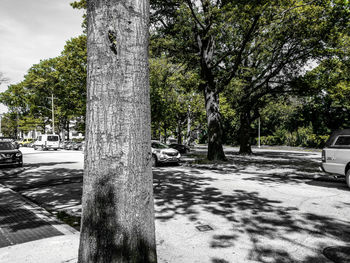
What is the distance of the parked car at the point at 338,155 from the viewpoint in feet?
26.9

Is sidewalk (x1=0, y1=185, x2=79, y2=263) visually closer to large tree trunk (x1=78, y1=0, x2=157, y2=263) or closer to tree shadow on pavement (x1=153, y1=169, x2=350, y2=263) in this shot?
large tree trunk (x1=78, y1=0, x2=157, y2=263)

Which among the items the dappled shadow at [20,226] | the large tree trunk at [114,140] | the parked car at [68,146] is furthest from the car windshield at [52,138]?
the large tree trunk at [114,140]

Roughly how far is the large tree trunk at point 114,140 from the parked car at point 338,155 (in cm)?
807

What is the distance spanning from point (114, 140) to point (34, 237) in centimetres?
320

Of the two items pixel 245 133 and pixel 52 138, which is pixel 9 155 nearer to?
pixel 245 133

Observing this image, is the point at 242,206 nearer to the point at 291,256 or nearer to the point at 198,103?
the point at 291,256

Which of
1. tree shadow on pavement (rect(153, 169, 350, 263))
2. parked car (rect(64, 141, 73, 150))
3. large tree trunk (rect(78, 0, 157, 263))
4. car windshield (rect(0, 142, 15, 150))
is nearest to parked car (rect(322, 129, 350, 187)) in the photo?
tree shadow on pavement (rect(153, 169, 350, 263))

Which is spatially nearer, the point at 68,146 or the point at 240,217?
the point at 240,217

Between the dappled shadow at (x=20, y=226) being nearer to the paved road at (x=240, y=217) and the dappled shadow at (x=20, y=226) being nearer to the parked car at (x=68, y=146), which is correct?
the paved road at (x=240, y=217)

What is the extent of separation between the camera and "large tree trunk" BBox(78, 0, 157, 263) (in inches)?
87.0

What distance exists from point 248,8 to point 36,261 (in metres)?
11.9

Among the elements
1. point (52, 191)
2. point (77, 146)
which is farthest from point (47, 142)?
point (52, 191)

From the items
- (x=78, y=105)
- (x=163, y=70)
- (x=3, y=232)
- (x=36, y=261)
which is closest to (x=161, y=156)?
(x=163, y=70)

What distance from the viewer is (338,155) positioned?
8.38 meters
